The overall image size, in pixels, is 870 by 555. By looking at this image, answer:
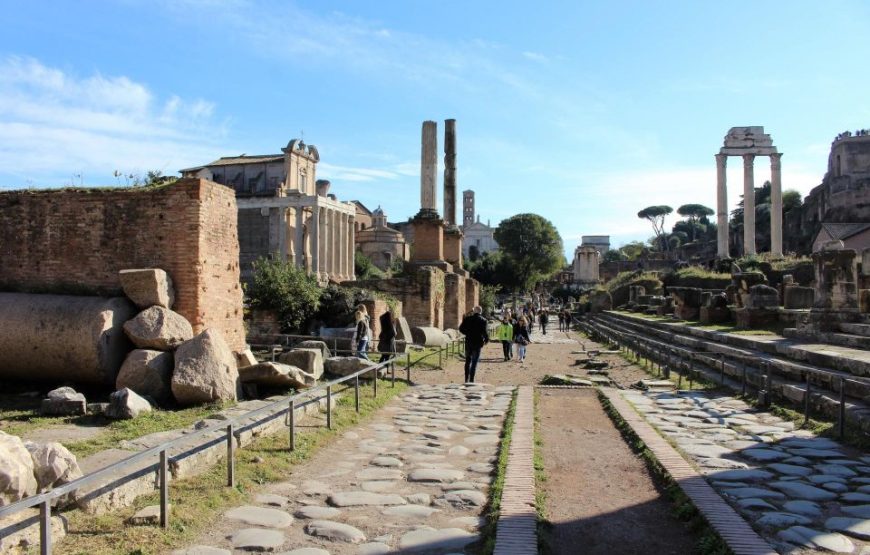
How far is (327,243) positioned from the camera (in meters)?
56.7

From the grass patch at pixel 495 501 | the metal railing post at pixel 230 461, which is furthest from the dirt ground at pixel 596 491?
the metal railing post at pixel 230 461

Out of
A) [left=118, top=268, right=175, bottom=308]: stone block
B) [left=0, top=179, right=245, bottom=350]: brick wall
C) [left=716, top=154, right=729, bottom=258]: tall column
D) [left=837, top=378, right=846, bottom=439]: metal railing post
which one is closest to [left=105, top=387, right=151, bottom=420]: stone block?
[left=118, top=268, right=175, bottom=308]: stone block

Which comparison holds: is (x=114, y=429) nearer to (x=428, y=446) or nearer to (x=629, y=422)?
(x=428, y=446)

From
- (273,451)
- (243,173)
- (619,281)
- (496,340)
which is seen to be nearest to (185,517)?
(273,451)

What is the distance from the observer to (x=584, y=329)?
36.2 m

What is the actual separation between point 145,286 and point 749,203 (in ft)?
174

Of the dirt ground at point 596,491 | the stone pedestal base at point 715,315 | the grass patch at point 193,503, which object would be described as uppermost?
the stone pedestal base at point 715,315

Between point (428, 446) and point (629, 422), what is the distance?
2.63m

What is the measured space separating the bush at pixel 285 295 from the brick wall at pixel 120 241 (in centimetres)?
785

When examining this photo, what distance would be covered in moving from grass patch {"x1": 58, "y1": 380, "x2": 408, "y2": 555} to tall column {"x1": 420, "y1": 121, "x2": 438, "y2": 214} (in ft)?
63.6

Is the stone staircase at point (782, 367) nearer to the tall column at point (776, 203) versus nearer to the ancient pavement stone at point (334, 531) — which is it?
the ancient pavement stone at point (334, 531)

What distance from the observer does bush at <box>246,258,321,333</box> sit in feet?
59.0

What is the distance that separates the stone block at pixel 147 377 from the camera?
813 cm

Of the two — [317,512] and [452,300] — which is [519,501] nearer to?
[317,512]
